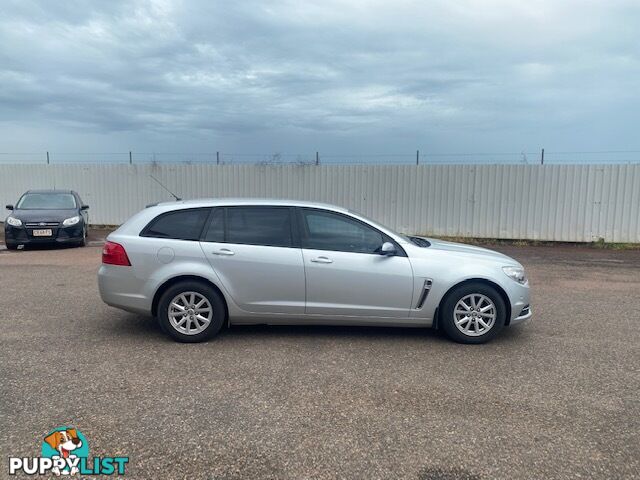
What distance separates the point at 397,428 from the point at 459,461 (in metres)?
0.50

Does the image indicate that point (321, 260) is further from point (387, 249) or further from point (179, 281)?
point (179, 281)

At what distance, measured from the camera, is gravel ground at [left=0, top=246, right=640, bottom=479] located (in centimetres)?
297

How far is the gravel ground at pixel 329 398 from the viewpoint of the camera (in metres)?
2.97

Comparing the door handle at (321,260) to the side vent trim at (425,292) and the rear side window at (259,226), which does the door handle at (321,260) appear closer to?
the rear side window at (259,226)

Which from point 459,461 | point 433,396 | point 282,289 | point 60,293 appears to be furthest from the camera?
point 60,293

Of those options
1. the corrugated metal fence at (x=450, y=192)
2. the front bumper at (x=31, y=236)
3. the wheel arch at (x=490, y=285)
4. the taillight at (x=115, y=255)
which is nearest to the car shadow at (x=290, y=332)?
the wheel arch at (x=490, y=285)

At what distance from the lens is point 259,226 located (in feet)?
17.0

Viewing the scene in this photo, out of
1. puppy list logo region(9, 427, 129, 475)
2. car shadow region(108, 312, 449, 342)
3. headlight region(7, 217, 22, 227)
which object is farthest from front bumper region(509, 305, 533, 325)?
headlight region(7, 217, 22, 227)

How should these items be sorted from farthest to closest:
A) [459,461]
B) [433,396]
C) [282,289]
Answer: [282,289]
[433,396]
[459,461]

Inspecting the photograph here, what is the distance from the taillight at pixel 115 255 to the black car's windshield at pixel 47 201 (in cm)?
864

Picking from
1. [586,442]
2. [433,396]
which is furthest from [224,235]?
[586,442]

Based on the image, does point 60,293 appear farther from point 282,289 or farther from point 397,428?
point 397,428

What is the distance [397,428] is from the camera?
11.0ft

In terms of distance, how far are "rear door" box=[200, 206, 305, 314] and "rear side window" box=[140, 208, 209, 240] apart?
0.14m
